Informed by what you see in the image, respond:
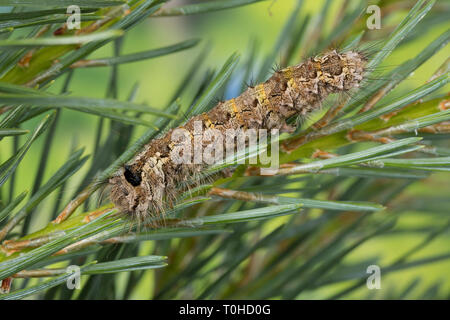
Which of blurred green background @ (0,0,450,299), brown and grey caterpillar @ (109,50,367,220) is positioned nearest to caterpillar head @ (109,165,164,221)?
brown and grey caterpillar @ (109,50,367,220)

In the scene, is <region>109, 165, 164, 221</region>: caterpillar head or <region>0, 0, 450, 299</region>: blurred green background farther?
<region>0, 0, 450, 299</region>: blurred green background

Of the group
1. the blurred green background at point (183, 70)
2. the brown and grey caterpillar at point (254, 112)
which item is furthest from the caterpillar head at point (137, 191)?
the blurred green background at point (183, 70)

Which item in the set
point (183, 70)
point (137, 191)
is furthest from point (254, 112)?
point (183, 70)

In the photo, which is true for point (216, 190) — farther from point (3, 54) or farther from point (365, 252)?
point (365, 252)

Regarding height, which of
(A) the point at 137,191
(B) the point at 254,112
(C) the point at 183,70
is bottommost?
(A) the point at 137,191

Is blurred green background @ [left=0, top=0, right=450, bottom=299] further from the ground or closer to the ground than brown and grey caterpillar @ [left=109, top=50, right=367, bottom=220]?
further from the ground

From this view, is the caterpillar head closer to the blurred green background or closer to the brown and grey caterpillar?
the brown and grey caterpillar

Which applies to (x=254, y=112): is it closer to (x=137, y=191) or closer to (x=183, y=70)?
(x=137, y=191)
